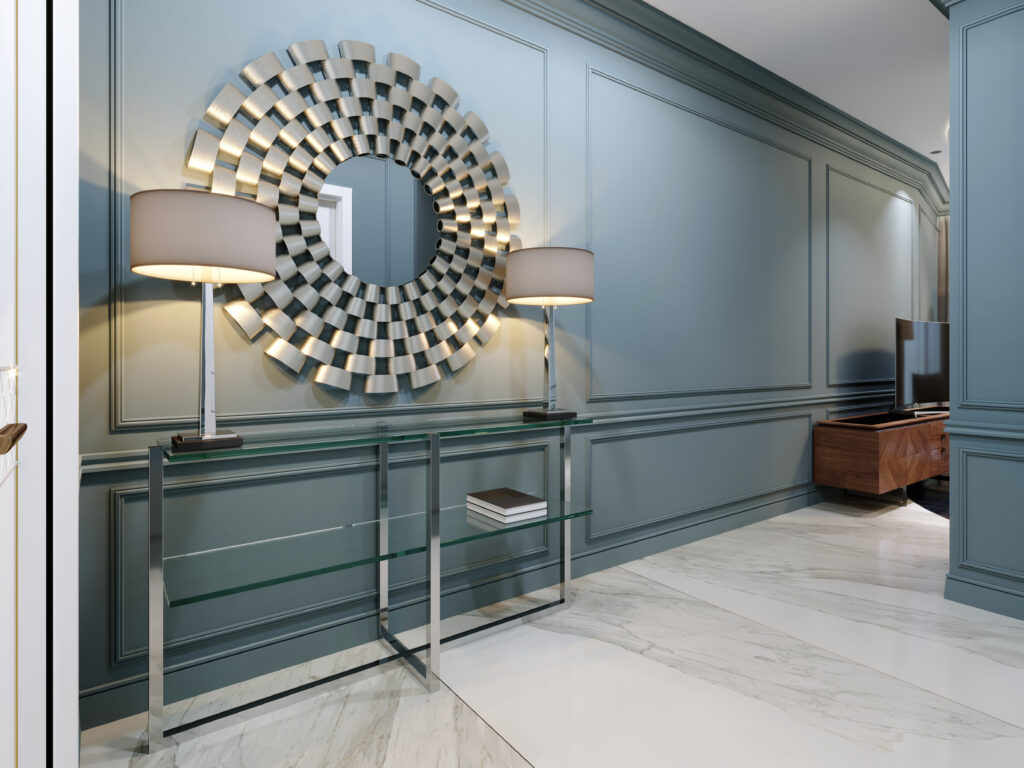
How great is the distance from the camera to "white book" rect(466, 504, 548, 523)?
2.13 meters

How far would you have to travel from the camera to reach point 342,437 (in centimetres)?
187

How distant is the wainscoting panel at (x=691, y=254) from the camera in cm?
288

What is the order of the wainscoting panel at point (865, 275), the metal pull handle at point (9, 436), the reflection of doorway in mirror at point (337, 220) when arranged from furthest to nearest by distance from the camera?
the wainscoting panel at point (865, 275)
the reflection of doorway in mirror at point (337, 220)
the metal pull handle at point (9, 436)

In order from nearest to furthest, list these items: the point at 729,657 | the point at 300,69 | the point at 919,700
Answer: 1. the point at 919,700
2. the point at 300,69
3. the point at 729,657

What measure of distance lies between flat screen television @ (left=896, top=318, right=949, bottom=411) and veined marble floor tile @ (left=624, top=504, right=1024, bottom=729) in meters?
0.94

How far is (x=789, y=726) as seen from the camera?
5.55 ft

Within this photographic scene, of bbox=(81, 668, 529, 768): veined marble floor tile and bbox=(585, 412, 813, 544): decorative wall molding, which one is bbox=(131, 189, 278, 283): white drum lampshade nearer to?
bbox=(81, 668, 529, 768): veined marble floor tile

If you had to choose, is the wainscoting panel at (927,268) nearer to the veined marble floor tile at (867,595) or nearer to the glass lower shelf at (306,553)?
the veined marble floor tile at (867,595)

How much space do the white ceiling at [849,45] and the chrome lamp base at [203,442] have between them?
2732 mm

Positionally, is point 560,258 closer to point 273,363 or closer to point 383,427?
point 383,427

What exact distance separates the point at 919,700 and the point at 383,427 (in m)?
1.91

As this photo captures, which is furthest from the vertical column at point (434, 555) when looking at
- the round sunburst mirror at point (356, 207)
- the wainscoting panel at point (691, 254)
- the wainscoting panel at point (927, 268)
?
the wainscoting panel at point (927, 268)

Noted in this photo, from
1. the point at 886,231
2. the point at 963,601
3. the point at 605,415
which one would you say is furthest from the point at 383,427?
the point at 886,231

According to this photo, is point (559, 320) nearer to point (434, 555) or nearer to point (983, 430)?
point (434, 555)
